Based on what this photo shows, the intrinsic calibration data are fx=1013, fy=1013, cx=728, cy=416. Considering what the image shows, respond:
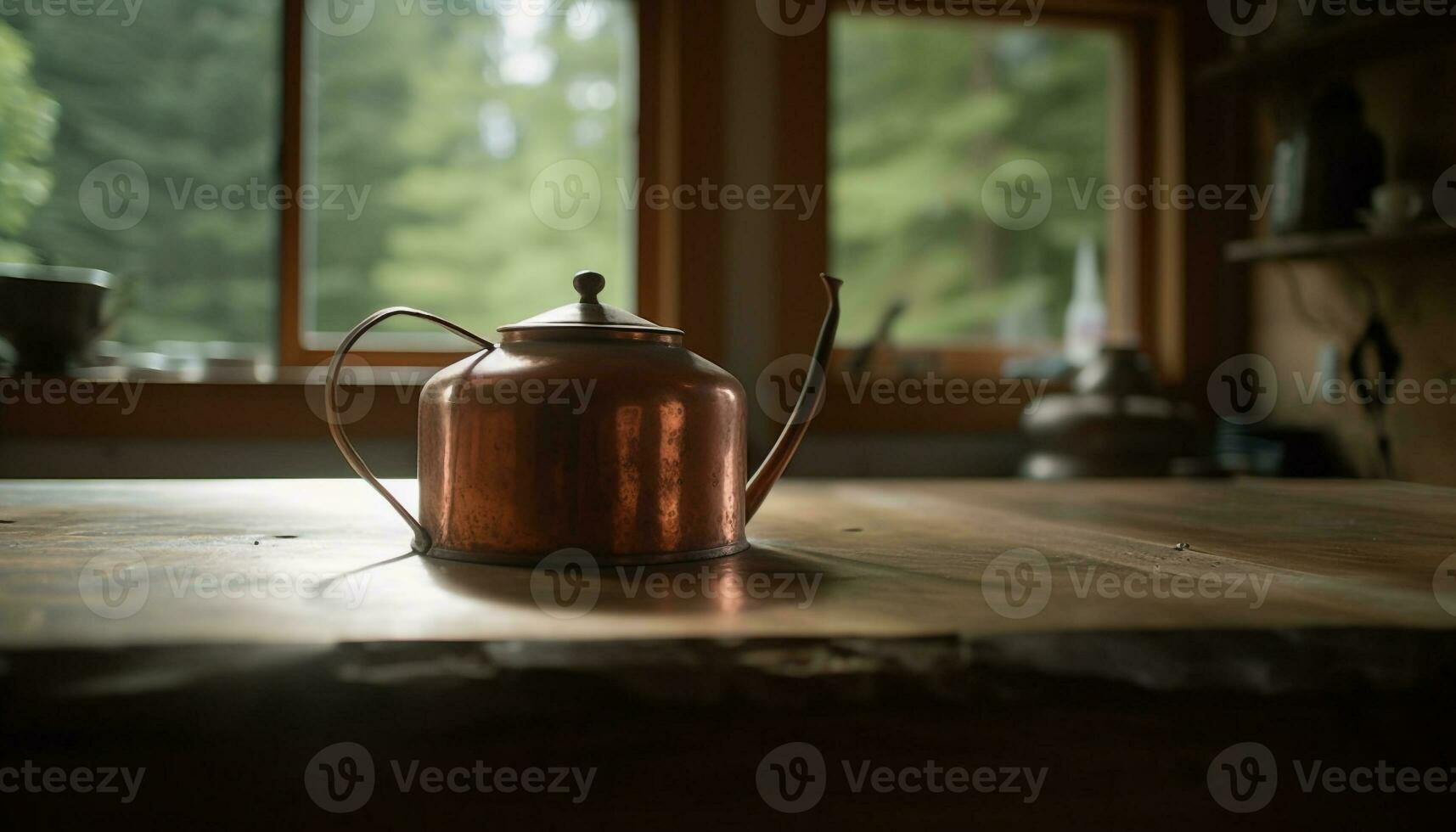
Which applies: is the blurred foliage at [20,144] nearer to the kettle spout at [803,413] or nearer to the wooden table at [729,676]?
the wooden table at [729,676]

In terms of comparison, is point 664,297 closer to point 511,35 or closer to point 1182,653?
point 511,35

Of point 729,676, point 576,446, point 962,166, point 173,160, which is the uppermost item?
point 962,166

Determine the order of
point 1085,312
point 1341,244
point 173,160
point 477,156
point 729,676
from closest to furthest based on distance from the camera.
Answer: point 729,676
point 1341,244
point 173,160
point 477,156
point 1085,312

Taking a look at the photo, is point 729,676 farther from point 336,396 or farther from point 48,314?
point 48,314

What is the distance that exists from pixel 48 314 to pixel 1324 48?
8.67ft

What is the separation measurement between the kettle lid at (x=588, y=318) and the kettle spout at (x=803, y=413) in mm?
124

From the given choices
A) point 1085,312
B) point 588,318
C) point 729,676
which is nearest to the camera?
point 729,676

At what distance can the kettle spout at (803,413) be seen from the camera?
80 centimetres

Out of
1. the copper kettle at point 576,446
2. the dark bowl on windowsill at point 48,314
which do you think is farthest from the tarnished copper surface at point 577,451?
the dark bowl on windowsill at point 48,314

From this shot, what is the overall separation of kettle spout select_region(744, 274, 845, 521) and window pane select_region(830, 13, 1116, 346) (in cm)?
183

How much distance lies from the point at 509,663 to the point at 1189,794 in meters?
0.37

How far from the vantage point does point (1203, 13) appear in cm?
265

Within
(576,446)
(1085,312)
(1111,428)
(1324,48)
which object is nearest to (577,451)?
(576,446)

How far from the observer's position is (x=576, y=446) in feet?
2.09
